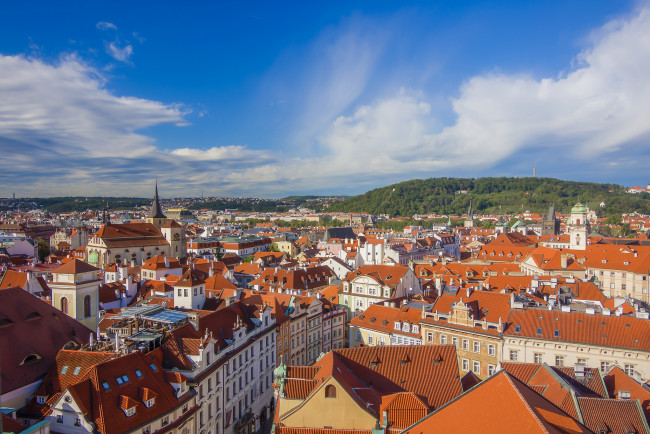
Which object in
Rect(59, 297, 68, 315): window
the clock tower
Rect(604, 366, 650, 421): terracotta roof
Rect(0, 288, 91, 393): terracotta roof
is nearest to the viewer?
Rect(0, 288, 91, 393): terracotta roof

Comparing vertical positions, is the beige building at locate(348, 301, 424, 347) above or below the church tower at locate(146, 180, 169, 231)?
below

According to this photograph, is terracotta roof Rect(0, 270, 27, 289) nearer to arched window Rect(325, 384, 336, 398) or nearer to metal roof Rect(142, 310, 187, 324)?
metal roof Rect(142, 310, 187, 324)

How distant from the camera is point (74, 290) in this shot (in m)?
33.5

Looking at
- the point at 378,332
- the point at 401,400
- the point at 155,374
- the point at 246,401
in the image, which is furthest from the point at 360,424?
the point at 378,332

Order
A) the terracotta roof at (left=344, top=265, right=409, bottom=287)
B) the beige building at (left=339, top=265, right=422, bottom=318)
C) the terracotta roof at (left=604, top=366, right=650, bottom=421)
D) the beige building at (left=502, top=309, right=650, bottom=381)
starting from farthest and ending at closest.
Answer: the terracotta roof at (left=344, top=265, right=409, bottom=287), the beige building at (left=339, top=265, right=422, bottom=318), the beige building at (left=502, top=309, right=650, bottom=381), the terracotta roof at (left=604, top=366, right=650, bottom=421)

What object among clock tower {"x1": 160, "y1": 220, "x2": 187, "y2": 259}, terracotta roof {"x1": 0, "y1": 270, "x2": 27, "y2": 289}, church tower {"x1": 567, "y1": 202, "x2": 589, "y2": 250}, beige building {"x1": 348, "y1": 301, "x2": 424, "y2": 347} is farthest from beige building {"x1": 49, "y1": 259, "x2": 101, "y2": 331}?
church tower {"x1": 567, "y1": 202, "x2": 589, "y2": 250}

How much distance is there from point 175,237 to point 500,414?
103592 mm

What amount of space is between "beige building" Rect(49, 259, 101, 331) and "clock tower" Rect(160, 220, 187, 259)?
73286 mm

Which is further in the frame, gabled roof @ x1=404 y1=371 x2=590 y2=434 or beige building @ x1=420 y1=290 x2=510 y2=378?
beige building @ x1=420 y1=290 x2=510 y2=378

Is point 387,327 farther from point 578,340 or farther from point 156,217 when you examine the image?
point 156,217

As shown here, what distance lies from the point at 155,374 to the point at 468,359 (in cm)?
2676

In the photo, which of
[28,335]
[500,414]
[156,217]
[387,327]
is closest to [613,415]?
[500,414]

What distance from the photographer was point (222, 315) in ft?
117

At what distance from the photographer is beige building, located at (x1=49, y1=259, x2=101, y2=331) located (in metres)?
33.6
